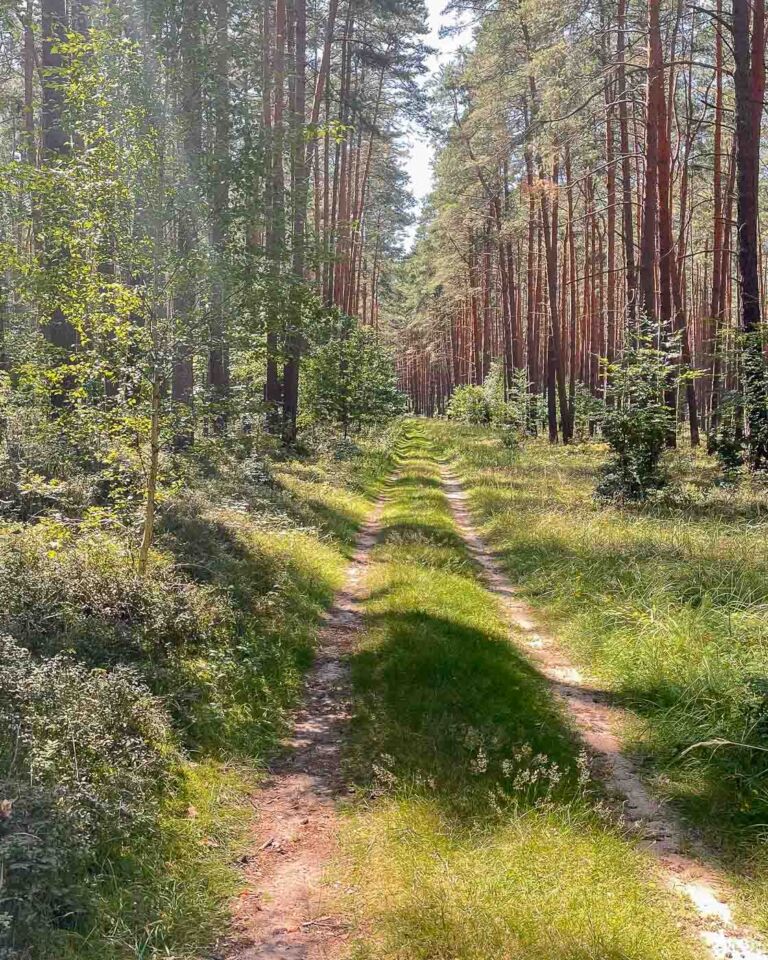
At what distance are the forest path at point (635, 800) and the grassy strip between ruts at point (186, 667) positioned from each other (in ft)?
7.36

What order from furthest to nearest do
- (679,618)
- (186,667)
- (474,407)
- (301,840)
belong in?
(474,407) → (679,618) → (186,667) → (301,840)

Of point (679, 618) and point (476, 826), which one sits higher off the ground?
point (679, 618)

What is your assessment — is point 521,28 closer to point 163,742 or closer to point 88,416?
point 88,416

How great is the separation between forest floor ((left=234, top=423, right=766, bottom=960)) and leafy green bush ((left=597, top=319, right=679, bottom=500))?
582 cm

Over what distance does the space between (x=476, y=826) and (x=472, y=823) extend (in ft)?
0.25

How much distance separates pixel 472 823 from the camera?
4012 mm

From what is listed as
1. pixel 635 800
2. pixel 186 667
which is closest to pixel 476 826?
pixel 635 800

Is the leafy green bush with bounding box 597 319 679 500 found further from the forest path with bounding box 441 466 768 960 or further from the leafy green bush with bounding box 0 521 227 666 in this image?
the leafy green bush with bounding box 0 521 227 666

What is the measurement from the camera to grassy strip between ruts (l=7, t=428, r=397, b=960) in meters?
3.21

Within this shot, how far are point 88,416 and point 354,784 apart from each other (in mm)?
3992

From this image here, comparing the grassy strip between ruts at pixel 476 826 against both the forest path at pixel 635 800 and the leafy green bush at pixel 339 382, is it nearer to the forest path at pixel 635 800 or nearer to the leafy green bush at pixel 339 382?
the forest path at pixel 635 800

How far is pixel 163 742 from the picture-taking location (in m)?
4.54

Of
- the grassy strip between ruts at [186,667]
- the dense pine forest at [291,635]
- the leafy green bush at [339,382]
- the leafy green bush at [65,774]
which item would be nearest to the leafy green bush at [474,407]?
the leafy green bush at [339,382]

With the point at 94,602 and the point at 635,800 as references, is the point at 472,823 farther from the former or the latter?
the point at 94,602
